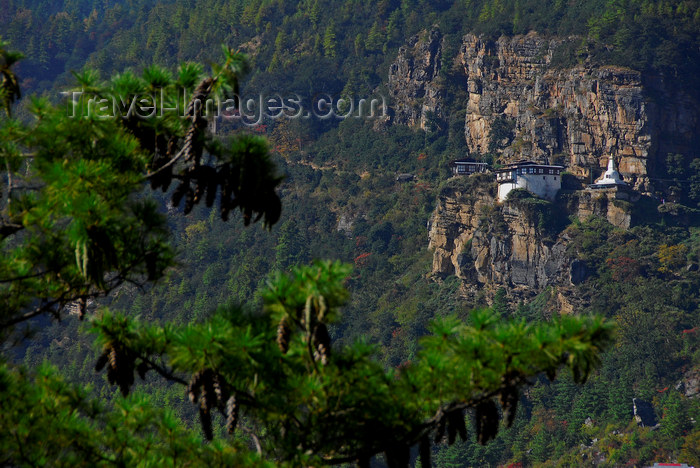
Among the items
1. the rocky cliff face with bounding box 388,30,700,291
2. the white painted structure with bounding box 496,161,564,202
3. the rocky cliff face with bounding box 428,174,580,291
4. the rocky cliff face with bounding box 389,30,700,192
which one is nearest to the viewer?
the rocky cliff face with bounding box 428,174,580,291

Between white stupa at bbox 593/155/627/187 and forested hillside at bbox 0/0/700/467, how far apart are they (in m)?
1.34

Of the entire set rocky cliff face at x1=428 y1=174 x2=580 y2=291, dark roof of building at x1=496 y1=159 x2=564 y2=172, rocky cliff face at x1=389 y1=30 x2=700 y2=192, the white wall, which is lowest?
rocky cliff face at x1=428 y1=174 x2=580 y2=291

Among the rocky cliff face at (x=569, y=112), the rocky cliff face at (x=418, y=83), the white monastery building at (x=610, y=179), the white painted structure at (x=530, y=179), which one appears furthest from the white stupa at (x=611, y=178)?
the rocky cliff face at (x=418, y=83)

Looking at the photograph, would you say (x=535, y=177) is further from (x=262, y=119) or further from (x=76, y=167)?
(x=76, y=167)

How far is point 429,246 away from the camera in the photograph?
72188 millimetres

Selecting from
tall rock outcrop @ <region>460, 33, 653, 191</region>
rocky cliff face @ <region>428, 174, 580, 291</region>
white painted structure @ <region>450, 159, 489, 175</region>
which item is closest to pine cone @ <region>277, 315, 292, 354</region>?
rocky cliff face @ <region>428, 174, 580, 291</region>

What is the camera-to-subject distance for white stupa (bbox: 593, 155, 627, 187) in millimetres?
Answer: 65125

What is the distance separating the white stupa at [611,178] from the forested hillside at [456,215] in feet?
4.38

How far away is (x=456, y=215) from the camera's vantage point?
68.5m

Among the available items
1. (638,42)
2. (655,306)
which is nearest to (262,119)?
(638,42)

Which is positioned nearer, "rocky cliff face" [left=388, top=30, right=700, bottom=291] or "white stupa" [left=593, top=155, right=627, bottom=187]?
"white stupa" [left=593, top=155, right=627, bottom=187]

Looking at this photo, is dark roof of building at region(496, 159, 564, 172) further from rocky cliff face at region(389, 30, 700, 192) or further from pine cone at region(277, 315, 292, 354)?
pine cone at region(277, 315, 292, 354)

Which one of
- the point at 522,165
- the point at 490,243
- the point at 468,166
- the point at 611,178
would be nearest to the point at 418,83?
the point at 468,166

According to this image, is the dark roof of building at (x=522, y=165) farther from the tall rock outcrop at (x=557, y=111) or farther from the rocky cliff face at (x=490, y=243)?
the tall rock outcrop at (x=557, y=111)
